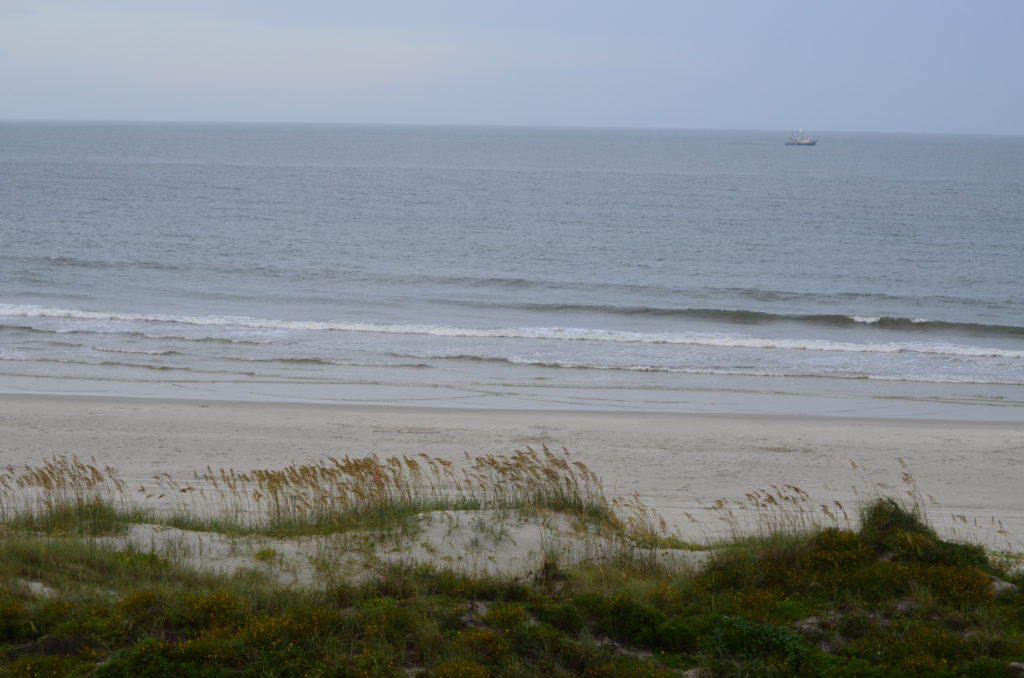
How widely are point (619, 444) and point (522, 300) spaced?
652 inches

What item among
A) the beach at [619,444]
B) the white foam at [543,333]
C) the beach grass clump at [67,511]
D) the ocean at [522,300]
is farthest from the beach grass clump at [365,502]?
the white foam at [543,333]

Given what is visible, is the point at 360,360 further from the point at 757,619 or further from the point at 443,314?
the point at 757,619

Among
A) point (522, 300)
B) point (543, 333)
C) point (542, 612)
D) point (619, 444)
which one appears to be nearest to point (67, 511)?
point (542, 612)

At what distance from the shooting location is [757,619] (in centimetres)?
693

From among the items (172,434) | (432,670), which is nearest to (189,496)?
(172,434)

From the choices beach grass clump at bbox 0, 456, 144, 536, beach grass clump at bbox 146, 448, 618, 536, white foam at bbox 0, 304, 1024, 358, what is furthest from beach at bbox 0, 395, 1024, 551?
white foam at bbox 0, 304, 1024, 358

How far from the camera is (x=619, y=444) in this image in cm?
1588

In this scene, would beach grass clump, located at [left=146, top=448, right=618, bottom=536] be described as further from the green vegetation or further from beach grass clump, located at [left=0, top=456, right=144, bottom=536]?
beach grass clump, located at [left=0, top=456, right=144, bottom=536]

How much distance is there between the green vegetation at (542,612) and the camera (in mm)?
6254

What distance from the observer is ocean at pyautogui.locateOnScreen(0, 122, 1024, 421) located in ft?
68.9

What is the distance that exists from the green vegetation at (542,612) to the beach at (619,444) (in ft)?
12.0

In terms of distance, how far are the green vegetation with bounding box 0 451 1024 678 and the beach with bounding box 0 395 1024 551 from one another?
3.66 metres

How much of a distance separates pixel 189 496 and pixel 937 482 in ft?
37.6

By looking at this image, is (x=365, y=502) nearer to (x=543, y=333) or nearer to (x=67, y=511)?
(x=67, y=511)
